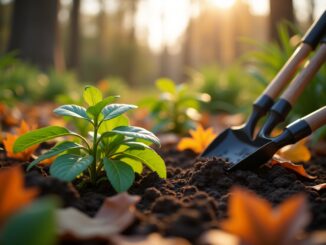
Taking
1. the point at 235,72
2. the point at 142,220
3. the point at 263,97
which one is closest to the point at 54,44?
the point at 235,72

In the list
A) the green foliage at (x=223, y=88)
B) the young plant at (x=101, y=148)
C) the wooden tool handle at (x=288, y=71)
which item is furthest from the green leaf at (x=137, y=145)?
the green foliage at (x=223, y=88)

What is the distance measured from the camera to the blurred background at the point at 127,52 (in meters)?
3.03

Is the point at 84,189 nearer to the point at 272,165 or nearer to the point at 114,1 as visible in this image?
the point at 272,165

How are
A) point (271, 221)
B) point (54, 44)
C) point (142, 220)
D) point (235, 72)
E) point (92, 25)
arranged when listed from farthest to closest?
1. point (92, 25)
2. point (54, 44)
3. point (235, 72)
4. point (142, 220)
5. point (271, 221)

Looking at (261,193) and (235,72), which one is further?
(235,72)

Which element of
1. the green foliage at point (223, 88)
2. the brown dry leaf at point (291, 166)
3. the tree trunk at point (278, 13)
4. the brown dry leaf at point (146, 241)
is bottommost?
the green foliage at point (223, 88)

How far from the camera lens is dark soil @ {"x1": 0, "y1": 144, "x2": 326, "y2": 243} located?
3.02 ft

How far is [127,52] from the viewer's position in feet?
88.6

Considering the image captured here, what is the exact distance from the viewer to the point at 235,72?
18.7 feet

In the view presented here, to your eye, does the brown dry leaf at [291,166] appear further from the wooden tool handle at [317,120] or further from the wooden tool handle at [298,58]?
the wooden tool handle at [298,58]

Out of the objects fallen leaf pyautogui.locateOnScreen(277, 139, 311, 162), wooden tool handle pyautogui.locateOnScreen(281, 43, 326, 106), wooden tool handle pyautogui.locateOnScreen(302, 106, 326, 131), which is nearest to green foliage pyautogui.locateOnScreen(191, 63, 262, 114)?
fallen leaf pyautogui.locateOnScreen(277, 139, 311, 162)

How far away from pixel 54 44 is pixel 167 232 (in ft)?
27.7

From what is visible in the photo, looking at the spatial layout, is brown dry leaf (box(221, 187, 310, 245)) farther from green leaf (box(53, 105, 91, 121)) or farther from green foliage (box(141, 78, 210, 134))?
green foliage (box(141, 78, 210, 134))

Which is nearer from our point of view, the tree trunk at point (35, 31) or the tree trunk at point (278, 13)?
the tree trunk at point (278, 13)
